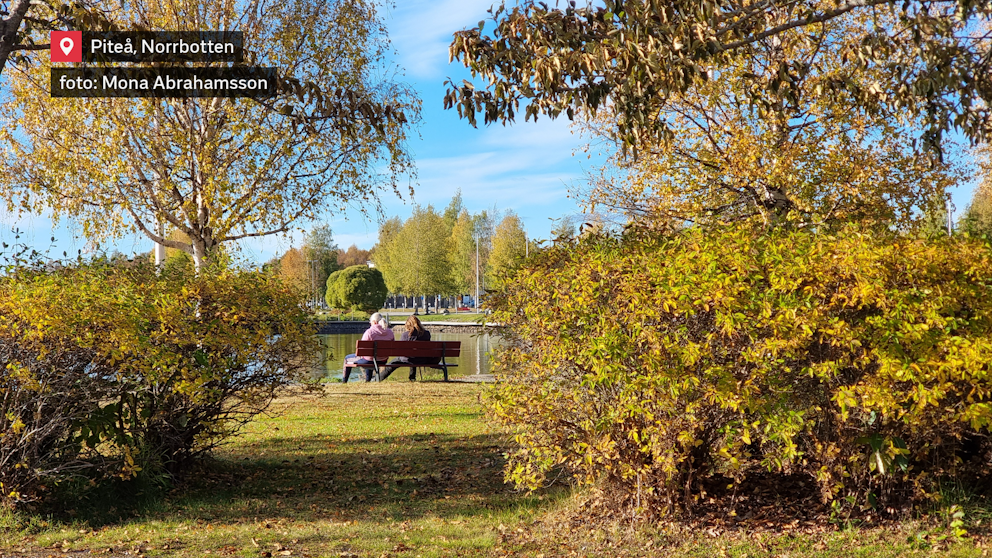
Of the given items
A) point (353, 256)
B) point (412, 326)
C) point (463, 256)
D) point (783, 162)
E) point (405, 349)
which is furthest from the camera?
point (353, 256)

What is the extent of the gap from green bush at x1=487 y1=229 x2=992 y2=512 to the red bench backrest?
8.24 meters

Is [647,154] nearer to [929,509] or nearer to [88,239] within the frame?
[929,509]

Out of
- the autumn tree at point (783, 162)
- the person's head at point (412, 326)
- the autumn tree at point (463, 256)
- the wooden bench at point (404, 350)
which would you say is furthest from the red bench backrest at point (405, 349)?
the autumn tree at point (463, 256)

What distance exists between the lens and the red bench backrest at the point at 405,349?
1345cm

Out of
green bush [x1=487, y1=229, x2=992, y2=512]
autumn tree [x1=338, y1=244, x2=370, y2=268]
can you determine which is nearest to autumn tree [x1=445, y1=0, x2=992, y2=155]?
green bush [x1=487, y1=229, x2=992, y2=512]

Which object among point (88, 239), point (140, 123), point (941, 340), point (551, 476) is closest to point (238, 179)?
point (140, 123)

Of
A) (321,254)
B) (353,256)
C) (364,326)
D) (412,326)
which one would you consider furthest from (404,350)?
(353,256)

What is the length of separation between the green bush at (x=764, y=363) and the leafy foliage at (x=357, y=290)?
51.3 meters

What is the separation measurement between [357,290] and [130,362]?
167 feet

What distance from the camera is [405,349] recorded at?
1346cm

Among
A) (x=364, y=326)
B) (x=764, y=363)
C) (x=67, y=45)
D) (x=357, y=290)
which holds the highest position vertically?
(x=67, y=45)

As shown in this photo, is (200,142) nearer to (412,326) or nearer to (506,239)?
(412,326)

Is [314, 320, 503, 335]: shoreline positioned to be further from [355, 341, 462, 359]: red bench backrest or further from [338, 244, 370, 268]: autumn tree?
[338, 244, 370, 268]: autumn tree

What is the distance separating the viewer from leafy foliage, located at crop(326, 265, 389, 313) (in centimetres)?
5575
